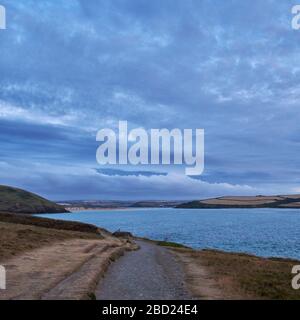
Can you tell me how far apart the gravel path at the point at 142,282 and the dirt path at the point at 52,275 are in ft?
3.30

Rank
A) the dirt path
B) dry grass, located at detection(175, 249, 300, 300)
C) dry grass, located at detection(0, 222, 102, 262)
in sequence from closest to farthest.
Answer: the dirt path, dry grass, located at detection(175, 249, 300, 300), dry grass, located at detection(0, 222, 102, 262)

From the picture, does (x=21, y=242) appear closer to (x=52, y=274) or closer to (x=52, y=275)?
(x=52, y=274)

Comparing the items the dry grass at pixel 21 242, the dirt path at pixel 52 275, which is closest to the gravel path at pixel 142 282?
the dirt path at pixel 52 275

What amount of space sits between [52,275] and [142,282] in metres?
6.82

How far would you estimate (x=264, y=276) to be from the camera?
34.6 m

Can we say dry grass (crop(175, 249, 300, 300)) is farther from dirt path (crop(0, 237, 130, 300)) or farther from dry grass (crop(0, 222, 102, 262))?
dry grass (crop(0, 222, 102, 262))

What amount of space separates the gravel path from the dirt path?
1006mm

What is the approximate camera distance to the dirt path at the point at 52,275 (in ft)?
80.3

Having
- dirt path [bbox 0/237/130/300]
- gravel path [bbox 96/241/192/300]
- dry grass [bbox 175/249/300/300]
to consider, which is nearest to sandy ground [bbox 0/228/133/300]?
dirt path [bbox 0/237/130/300]

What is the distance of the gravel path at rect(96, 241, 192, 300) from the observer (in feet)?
82.7

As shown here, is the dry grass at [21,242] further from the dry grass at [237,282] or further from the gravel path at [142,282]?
the dry grass at [237,282]

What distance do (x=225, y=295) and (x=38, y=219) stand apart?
84.5 metres
